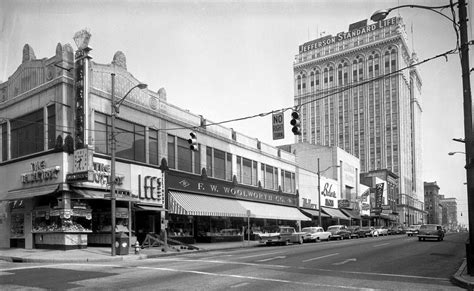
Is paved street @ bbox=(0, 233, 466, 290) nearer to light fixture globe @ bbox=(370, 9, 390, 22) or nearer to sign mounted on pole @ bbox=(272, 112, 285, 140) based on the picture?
sign mounted on pole @ bbox=(272, 112, 285, 140)

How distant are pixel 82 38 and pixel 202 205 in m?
15.1

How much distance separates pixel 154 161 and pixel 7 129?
9.74m

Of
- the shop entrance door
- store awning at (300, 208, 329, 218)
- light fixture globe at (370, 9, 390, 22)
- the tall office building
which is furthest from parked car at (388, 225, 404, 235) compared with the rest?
light fixture globe at (370, 9, 390, 22)

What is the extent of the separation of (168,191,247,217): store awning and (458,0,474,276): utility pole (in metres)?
22.3

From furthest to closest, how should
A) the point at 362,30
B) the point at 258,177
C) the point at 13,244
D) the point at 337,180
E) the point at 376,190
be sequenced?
the point at 362,30
the point at 376,190
the point at 337,180
the point at 258,177
the point at 13,244

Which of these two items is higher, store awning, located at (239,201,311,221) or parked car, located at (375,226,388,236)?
store awning, located at (239,201,311,221)

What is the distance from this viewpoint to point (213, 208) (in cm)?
3675

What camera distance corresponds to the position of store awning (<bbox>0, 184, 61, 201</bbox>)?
83.4ft

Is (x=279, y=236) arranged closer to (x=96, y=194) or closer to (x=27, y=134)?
(x=96, y=194)

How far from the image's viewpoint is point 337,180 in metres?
71.2

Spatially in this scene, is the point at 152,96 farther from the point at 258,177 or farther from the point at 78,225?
the point at 258,177

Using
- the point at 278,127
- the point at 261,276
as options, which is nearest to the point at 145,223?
the point at 278,127

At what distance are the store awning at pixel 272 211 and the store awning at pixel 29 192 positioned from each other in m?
19.5

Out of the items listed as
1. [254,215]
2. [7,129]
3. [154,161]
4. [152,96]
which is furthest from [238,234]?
[7,129]
